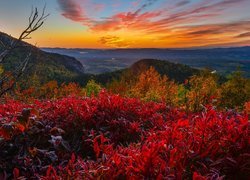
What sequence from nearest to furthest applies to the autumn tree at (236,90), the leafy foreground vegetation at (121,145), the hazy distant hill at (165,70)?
1. the leafy foreground vegetation at (121,145)
2. the autumn tree at (236,90)
3. the hazy distant hill at (165,70)

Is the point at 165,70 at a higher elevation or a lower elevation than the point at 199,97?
lower

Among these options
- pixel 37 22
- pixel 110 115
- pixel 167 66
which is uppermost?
pixel 37 22

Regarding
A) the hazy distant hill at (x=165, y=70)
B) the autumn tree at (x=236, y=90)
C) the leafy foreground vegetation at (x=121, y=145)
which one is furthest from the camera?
the hazy distant hill at (x=165, y=70)

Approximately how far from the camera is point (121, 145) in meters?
4.98

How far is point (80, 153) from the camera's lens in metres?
5.59

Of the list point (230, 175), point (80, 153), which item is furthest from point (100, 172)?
point (80, 153)

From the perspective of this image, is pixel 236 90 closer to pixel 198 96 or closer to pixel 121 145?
pixel 198 96

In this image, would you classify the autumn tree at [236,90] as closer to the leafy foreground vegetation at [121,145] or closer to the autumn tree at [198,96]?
the autumn tree at [198,96]

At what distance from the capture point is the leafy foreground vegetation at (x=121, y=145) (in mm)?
3275

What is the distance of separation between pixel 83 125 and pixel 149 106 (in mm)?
2606

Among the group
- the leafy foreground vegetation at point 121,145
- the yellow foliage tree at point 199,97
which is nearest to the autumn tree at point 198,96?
the yellow foliage tree at point 199,97

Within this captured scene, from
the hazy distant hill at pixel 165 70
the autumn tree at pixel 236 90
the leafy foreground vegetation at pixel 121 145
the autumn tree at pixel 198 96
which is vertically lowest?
the hazy distant hill at pixel 165 70

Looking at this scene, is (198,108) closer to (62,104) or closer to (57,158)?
(62,104)

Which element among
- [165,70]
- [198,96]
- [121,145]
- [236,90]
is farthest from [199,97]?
[165,70]
